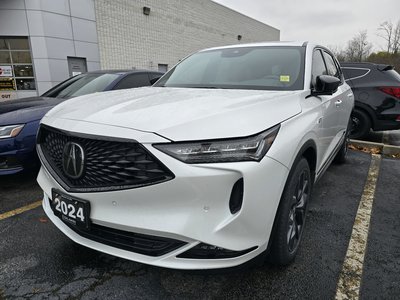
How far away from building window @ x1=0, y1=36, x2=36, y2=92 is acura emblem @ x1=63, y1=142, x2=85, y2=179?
12295 mm

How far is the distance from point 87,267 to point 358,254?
2.06 meters

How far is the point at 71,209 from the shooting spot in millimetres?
1936

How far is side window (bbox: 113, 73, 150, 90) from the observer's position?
4637 mm

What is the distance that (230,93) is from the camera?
2.42m

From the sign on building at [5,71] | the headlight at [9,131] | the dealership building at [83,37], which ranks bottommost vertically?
the headlight at [9,131]

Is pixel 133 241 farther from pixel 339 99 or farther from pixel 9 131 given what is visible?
pixel 339 99

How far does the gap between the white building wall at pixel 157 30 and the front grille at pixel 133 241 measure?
14115mm

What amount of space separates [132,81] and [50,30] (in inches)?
375

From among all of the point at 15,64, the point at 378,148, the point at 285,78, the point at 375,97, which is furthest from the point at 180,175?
the point at 15,64

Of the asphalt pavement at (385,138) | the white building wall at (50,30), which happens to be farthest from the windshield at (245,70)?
the white building wall at (50,30)

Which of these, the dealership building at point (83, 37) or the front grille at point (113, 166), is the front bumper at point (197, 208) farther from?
the dealership building at point (83, 37)

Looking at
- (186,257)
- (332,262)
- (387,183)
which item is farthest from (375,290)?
(387,183)

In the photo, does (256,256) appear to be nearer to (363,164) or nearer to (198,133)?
(198,133)

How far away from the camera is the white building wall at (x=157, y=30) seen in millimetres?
14878
